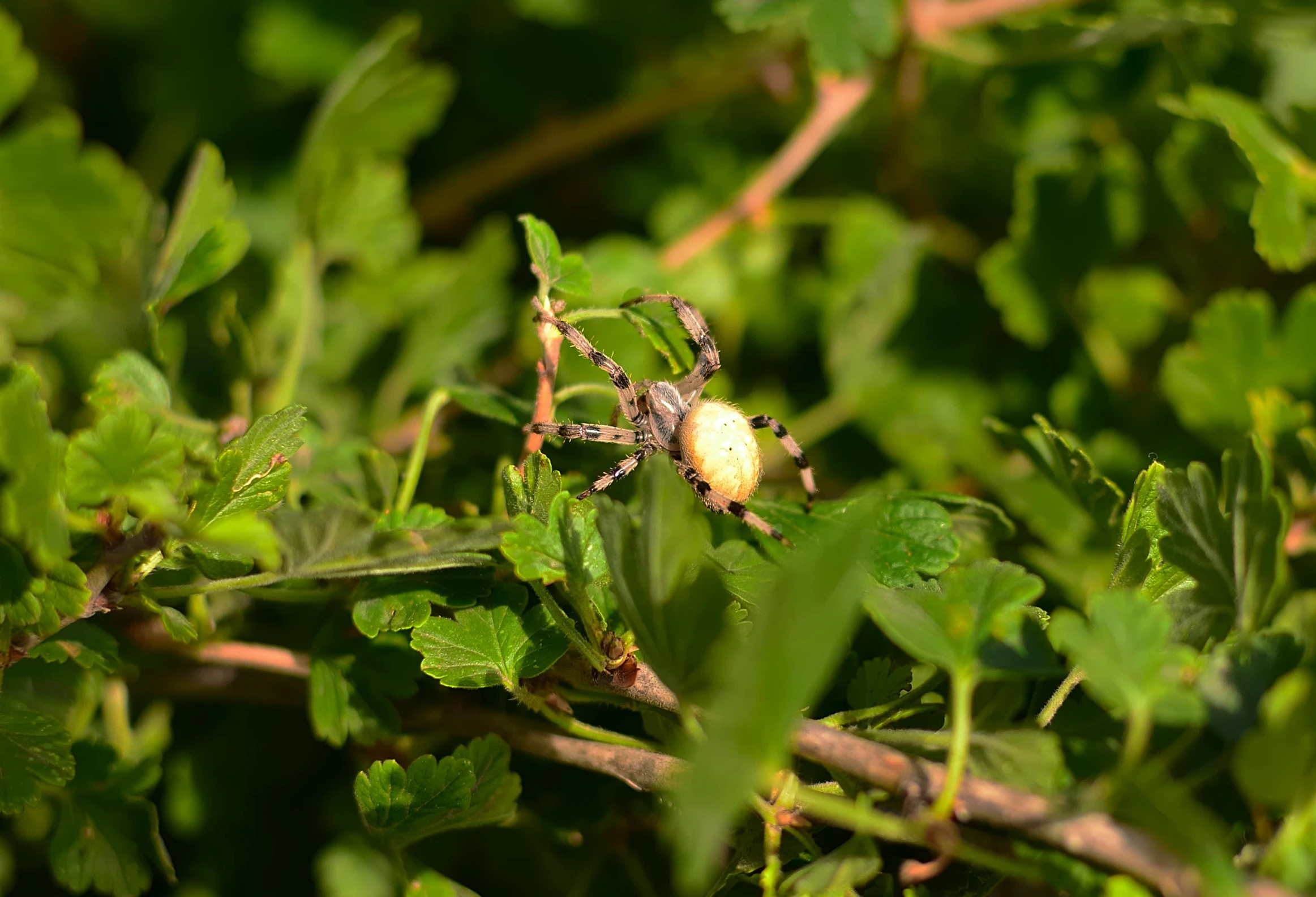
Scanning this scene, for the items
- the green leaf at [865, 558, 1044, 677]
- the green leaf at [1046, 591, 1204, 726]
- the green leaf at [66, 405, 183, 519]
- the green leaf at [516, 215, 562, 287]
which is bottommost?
the green leaf at [865, 558, 1044, 677]

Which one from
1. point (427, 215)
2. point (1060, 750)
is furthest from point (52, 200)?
point (1060, 750)

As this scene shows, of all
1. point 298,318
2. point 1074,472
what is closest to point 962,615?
point 1074,472

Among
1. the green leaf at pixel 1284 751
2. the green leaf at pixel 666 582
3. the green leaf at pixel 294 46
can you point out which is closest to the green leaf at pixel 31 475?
the green leaf at pixel 666 582

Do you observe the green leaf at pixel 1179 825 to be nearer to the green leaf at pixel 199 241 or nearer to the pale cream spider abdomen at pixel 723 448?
the pale cream spider abdomen at pixel 723 448

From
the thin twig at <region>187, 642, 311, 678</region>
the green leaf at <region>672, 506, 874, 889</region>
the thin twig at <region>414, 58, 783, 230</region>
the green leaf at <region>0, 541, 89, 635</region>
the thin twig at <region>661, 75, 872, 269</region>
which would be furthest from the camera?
the thin twig at <region>414, 58, 783, 230</region>

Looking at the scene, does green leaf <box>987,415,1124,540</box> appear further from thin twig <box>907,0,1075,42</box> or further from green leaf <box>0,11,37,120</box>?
green leaf <box>0,11,37,120</box>

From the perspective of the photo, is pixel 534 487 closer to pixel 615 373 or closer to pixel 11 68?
pixel 615 373

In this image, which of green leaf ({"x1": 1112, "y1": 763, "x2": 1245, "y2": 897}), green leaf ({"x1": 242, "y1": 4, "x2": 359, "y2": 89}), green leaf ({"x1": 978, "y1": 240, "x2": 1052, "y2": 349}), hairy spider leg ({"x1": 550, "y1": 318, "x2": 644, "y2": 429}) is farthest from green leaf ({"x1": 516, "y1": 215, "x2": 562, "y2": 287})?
green leaf ({"x1": 242, "y1": 4, "x2": 359, "y2": 89})
